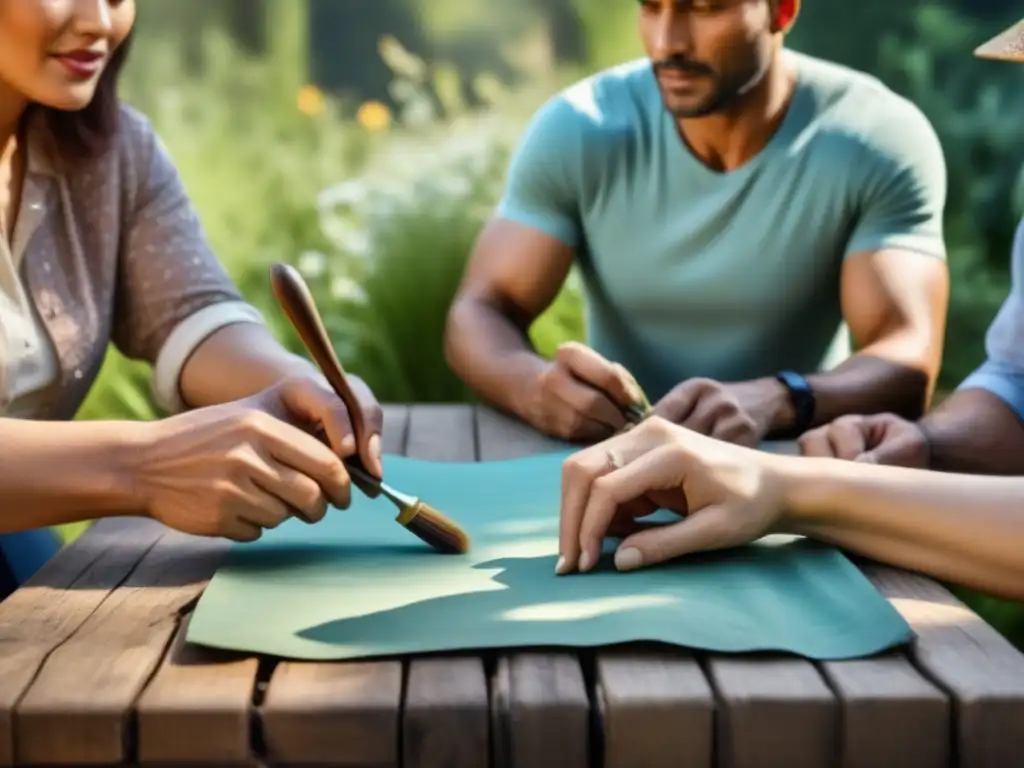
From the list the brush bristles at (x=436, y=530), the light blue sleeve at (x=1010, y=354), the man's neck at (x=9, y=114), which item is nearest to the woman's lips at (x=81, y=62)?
the man's neck at (x=9, y=114)

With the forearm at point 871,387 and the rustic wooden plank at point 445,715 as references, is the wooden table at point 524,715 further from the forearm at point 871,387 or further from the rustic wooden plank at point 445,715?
the forearm at point 871,387

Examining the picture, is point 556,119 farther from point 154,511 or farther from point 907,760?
point 907,760

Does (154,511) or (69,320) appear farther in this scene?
(69,320)

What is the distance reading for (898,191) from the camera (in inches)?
93.9

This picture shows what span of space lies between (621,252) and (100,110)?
876 mm

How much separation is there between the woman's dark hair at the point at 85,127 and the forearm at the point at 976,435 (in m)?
1.14

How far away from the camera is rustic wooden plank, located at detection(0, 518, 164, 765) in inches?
45.9

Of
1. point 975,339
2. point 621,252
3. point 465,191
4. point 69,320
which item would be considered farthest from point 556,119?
point 975,339

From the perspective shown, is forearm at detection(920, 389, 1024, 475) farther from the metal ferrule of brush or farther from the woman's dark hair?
the woman's dark hair

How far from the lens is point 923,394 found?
225 cm

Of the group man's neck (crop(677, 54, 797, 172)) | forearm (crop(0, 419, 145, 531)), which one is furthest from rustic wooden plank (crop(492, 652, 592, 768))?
A: man's neck (crop(677, 54, 797, 172))

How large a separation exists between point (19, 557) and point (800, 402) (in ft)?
3.47

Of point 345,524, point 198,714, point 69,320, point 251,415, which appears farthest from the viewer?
point 69,320

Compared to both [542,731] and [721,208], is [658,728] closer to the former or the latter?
[542,731]
